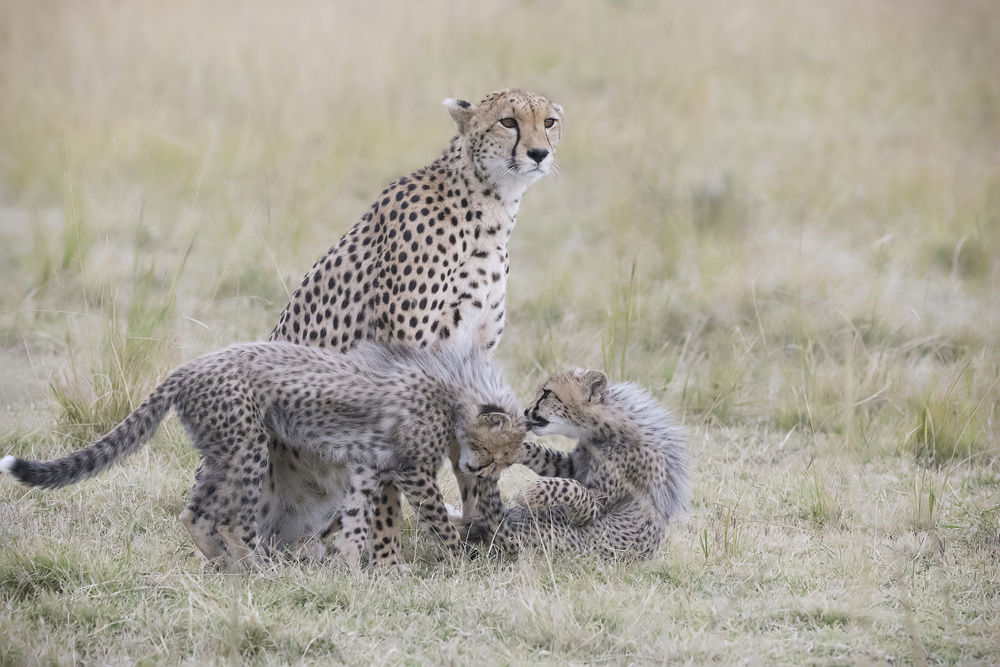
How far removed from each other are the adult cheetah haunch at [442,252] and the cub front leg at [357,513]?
1.03ft

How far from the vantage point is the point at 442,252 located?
3.70m

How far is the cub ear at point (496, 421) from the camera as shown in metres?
3.37

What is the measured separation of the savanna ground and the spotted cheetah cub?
0.37ft

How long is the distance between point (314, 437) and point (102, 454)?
595 millimetres

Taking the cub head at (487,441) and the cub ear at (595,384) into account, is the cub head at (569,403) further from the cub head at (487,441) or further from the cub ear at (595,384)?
the cub head at (487,441)

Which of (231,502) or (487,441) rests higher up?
(487,441)

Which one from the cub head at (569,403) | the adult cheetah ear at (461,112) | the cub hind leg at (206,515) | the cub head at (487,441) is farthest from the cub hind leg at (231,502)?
the adult cheetah ear at (461,112)

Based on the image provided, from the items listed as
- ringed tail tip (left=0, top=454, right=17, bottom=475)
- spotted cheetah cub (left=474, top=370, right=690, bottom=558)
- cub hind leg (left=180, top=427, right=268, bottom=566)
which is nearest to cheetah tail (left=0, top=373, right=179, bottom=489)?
ringed tail tip (left=0, top=454, right=17, bottom=475)

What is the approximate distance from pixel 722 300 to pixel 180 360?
2.80m

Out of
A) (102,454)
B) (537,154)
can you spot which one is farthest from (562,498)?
(102,454)

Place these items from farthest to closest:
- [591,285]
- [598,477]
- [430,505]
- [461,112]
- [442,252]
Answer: [591,285], [461,112], [442,252], [598,477], [430,505]

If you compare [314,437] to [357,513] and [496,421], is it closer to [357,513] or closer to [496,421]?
[357,513]

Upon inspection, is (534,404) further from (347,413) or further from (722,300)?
(722,300)

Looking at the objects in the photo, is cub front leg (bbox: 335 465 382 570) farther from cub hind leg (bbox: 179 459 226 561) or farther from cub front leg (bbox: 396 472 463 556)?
cub hind leg (bbox: 179 459 226 561)
